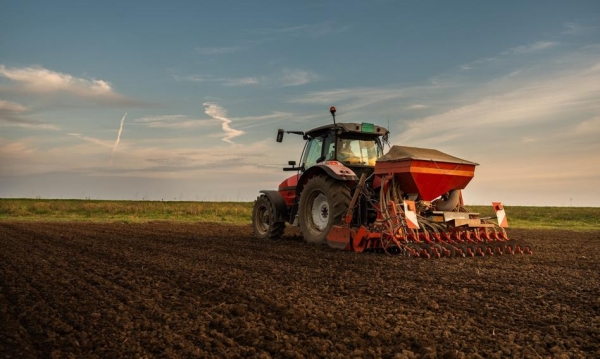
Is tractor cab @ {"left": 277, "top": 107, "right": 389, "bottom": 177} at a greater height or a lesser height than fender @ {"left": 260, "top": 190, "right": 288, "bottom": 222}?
greater

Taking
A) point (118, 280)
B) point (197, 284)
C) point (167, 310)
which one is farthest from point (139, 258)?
point (167, 310)

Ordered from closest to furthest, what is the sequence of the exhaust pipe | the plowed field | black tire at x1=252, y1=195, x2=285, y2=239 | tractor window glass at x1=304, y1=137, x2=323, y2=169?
1. the plowed field
2. the exhaust pipe
3. tractor window glass at x1=304, y1=137, x2=323, y2=169
4. black tire at x1=252, y1=195, x2=285, y2=239

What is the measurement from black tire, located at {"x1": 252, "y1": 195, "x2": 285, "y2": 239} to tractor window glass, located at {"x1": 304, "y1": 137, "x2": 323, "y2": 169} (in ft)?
4.89

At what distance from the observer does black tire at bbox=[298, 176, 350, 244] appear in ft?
30.7

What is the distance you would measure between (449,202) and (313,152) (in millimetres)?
3122

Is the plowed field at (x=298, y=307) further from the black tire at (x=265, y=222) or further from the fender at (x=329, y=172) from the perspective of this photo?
the black tire at (x=265, y=222)

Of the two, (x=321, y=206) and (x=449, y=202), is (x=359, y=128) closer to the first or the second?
(x=321, y=206)

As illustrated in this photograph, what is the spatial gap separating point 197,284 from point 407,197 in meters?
4.67

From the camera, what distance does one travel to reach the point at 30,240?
12039 mm

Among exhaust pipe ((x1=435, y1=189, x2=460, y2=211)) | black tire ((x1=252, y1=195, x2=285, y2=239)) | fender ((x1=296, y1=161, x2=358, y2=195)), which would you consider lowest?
black tire ((x1=252, y1=195, x2=285, y2=239))

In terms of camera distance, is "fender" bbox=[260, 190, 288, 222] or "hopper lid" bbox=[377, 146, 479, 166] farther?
"fender" bbox=[260, 190, 288, 222]

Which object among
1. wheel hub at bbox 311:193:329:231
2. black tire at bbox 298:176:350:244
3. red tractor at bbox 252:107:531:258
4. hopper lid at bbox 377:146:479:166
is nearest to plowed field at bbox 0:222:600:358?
red tractor at bbox 252:107:531:258

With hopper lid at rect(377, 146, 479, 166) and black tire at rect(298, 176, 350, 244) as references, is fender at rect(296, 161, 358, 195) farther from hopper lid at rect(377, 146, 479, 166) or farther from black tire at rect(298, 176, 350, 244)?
hopper lid at rect(377, 146, 479, 166)

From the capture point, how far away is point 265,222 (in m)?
12.8
